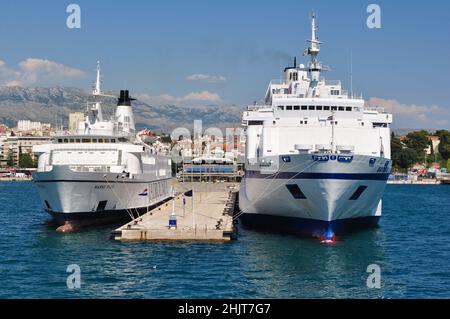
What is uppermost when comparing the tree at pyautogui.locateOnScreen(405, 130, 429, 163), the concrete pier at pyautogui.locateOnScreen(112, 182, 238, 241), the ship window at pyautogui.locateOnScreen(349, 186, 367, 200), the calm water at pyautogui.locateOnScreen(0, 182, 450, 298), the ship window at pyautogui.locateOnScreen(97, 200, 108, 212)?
the tree at pyautogui.locateOnScreen(405, 130, 429, 163)

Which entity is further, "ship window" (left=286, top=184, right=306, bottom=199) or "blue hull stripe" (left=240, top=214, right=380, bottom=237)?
"blue hull stripe" (left=240, top=214, right=380, bottom=237)

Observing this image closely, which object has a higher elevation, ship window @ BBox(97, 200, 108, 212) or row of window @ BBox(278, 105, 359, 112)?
row of window @ BBox(278, 105, 359, 112)

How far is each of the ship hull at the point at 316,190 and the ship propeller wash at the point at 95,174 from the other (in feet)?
30.8

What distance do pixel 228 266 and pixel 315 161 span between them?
8449 millimetres

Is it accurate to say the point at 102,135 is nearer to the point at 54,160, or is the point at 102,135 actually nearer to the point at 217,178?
the point at 54,160

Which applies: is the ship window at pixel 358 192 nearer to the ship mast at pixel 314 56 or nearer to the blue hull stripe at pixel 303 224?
the blue hull stripe at pixel 303 224

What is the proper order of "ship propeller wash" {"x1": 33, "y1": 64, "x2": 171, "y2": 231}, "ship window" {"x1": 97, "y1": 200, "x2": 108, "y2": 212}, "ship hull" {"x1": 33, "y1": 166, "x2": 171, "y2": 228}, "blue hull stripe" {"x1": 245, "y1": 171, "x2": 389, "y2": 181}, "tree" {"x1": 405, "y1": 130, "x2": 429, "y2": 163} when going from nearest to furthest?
"blue hull stripe" {"x1": 245, "y1": 171, "x2": 389, "y2": 181}
"ship hull" {"x1": 33, "y1": 166, "x2": 171, "y2": 228}
"ship propeller wash" {"x1": 33, "y1": 64, "x2": 171, "y2": 231}
"ship window" {"x1": 97, "y1": 200, "x2": 108, "y2": 212}
"tree" {"x1": 405, "y1": 130, "x2": 429, "y2": 163}

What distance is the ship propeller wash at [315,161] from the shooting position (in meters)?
32.8

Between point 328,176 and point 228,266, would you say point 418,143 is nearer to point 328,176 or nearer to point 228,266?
point 328,176

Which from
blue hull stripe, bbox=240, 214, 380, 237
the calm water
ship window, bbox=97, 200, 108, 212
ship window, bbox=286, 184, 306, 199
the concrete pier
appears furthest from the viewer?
ship window, bbox=97, 200, 108, 212

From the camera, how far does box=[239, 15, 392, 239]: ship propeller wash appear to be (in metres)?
32.8

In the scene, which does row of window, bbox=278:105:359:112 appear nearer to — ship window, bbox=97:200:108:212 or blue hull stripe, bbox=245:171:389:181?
blue hull stripe, bbox=245:171:389:181

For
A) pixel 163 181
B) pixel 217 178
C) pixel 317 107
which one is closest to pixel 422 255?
pixel 317 107

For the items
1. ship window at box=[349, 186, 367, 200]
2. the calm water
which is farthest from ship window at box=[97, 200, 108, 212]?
ship window at box=[349, 186, 367, 200]
